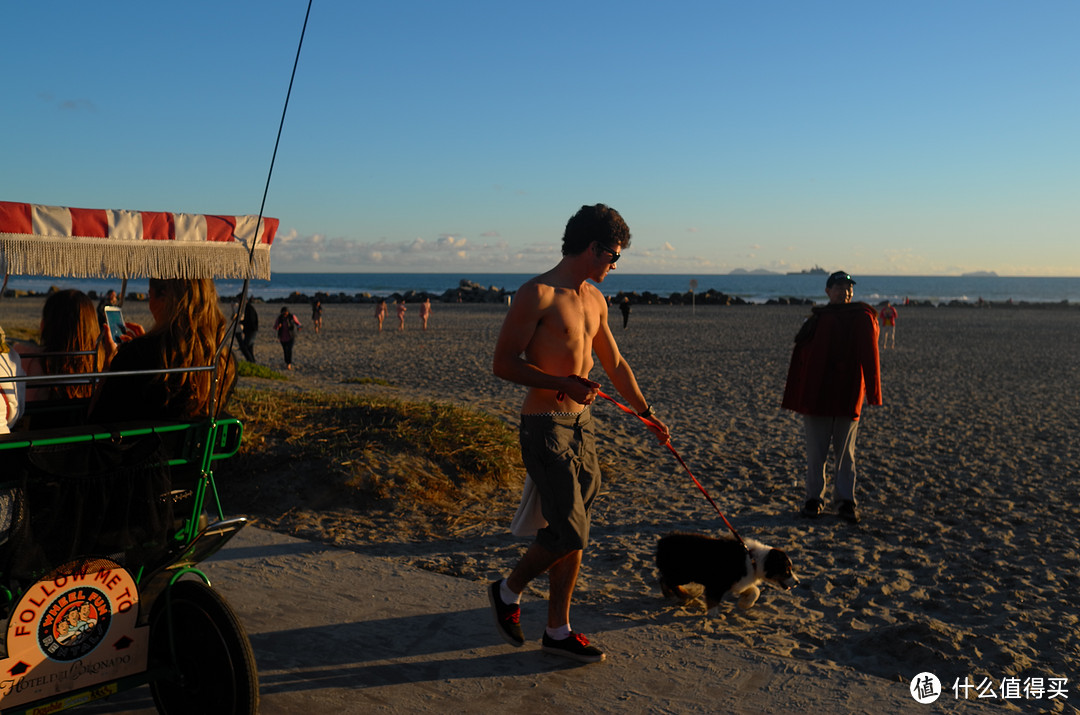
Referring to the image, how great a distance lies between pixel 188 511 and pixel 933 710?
3131mm

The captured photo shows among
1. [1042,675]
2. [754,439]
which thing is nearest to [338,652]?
[1042,675]

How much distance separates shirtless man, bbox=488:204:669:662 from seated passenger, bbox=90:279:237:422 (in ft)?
4.04

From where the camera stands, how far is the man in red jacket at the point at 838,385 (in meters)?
6.59

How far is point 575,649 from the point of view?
385cm

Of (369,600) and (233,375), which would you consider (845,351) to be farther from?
(233,375)

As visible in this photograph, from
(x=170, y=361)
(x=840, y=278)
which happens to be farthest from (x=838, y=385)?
(x=170, y=361)

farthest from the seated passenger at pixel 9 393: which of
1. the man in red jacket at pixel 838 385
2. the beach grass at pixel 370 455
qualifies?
the man in red jacket at pixel 838 385

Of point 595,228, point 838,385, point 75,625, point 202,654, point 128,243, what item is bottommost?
point 202,654

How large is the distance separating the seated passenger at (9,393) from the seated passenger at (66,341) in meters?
1.08

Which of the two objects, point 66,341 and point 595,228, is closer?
point 595,228

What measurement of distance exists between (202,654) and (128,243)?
5.07ft

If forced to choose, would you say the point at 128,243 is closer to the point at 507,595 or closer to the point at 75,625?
the point at 75,625

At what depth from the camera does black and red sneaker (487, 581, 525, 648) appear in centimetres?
399

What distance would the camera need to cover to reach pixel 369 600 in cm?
457
